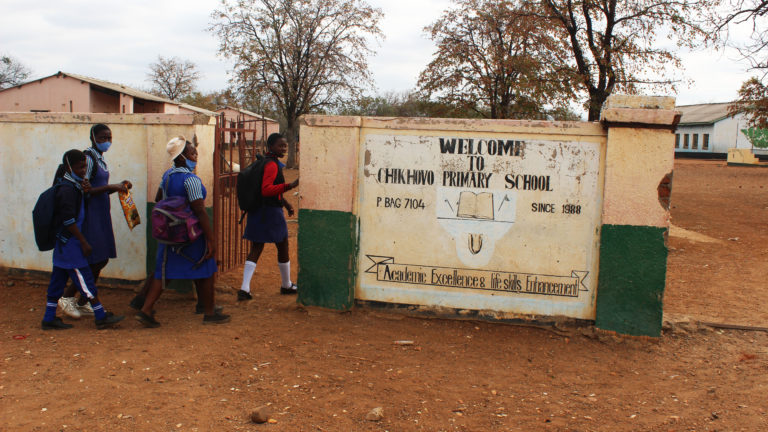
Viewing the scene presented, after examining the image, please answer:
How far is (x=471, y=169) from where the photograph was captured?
17.2 feet

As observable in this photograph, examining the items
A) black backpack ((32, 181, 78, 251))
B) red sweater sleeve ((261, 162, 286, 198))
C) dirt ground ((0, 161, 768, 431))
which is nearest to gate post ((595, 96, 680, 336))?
dirt ground ((0, 161, 768, 431))

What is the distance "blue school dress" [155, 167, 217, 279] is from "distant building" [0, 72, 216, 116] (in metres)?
21.4

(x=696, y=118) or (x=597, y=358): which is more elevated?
(x=696, y=118)

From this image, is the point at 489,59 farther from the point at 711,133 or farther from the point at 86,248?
the point at 711,133

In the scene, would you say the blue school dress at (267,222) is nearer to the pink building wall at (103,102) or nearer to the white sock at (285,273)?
the white sock at (285,273)

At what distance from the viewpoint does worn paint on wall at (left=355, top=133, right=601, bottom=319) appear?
5082 mm

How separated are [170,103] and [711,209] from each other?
24.1 metres

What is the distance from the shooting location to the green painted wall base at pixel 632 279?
4848mm

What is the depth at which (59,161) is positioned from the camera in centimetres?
643

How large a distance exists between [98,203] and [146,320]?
1090 millimetres

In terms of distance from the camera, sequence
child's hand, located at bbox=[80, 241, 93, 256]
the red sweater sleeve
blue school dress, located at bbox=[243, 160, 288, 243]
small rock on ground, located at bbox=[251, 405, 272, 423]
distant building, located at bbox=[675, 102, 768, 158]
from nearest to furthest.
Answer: small rock on ground, located at bbox=[251, 405, 272, 423] < child's hand, located at bbox=[80, 241, 93, 256] < the red sweater sleeve < blue school dress, located at bbox=[243, 160, 288, 243] < distant building, located at bbox=[675, 102, 768, 158]

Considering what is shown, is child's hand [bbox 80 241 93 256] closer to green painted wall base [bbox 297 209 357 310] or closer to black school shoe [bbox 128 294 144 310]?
black school shoe [bbox 128 294 144 310]

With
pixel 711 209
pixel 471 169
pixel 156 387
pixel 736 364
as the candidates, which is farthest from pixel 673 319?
pixel 711 209

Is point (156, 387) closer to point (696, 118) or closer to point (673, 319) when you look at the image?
point (673, 319)
